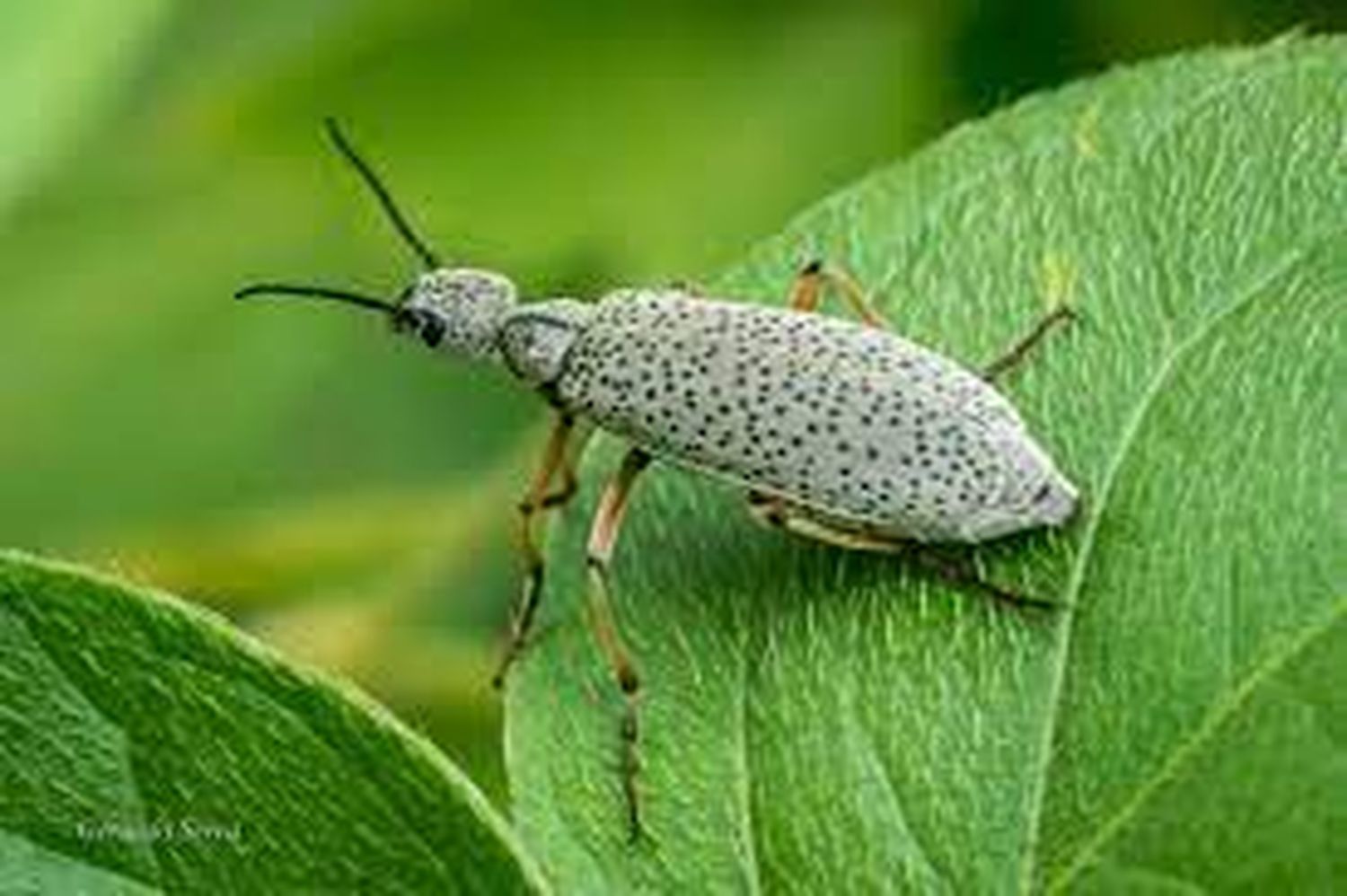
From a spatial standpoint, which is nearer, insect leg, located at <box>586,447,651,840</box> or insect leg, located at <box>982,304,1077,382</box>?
insect leg, located at <box>586,447,651,840</box>

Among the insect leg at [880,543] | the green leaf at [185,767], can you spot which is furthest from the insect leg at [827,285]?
the green leaf at [185,767]

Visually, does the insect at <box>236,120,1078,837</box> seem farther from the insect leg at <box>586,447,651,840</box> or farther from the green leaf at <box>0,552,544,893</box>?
the green leaf at <box>0,552,544,893</box>

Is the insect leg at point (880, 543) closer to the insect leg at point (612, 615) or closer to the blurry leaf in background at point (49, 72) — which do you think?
the insect leg at point (612, 615)

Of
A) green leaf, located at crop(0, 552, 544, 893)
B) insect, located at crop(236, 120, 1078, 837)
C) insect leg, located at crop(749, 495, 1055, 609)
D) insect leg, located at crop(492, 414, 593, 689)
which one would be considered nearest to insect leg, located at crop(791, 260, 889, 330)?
insect, located at crop(236, 120, 1078, 837)

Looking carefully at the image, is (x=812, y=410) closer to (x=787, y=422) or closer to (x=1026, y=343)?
(x=787, y=422)

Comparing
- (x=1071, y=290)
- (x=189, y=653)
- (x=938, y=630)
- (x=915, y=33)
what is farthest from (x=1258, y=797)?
(x=915, y=33)

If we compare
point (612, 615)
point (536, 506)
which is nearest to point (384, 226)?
point (536, 506)

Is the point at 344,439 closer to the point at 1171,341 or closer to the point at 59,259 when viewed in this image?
the point at 59,259
